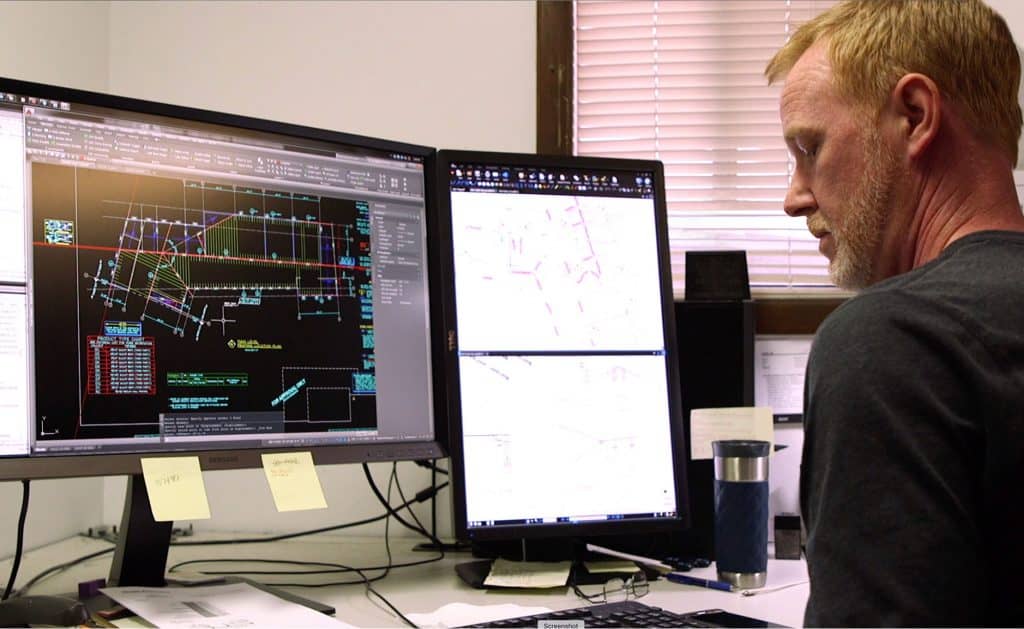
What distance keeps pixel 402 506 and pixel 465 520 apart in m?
0.36

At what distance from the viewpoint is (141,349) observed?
1.25m

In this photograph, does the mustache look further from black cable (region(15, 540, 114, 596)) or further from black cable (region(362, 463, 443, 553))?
black cable (region(15, 540, 114, 596))

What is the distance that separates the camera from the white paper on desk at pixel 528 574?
1.39 metres

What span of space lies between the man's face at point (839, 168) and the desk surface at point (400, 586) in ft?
1.53

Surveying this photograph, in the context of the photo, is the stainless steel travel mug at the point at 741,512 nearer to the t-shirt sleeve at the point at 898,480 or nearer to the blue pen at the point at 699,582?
the blue pen at the point at 699,582

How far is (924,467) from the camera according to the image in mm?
711

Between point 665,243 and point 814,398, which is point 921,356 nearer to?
point 814,398

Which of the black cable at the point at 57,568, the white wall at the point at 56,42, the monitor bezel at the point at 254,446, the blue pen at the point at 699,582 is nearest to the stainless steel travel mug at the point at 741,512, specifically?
the blue pen at the point at 699,582

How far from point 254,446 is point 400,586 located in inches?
11.8

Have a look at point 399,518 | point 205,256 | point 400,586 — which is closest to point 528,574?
point 400,586

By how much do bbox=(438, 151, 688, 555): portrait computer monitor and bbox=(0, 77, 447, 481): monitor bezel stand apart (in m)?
0.03

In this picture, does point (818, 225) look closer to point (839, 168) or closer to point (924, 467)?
point (839, 168)

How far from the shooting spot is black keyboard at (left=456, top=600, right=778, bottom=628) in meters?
1.12

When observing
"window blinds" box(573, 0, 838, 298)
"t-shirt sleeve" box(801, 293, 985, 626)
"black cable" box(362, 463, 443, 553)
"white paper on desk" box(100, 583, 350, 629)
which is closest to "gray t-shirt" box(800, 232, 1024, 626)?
"t-shirt sleeve" box(801, 293, 985, 626)
